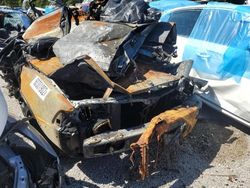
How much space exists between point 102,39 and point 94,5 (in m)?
1.20

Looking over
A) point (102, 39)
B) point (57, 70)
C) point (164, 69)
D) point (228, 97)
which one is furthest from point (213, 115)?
point (57, 70)

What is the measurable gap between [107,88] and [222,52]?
2.03 m

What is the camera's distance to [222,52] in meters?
5.05

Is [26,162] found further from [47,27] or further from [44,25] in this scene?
[44,25]

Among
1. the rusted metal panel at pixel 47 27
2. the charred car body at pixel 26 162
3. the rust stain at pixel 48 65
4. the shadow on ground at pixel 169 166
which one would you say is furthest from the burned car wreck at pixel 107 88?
the charred car body at pixel 26 162

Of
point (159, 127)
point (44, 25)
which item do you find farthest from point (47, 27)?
point (159, 127)

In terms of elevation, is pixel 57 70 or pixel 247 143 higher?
pixel 57 70

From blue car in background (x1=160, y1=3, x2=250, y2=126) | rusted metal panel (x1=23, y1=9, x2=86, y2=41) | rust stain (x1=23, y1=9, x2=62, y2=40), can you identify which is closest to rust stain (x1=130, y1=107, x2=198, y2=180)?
blue car in background (x1=160, y1=3, x2=250, y2=126)

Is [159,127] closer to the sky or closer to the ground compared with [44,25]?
closer to the ground

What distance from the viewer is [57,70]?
389 cm

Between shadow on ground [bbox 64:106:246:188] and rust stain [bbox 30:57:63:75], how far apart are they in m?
1.03

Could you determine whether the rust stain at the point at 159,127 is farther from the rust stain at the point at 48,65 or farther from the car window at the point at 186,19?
the car window at the point at 186,19

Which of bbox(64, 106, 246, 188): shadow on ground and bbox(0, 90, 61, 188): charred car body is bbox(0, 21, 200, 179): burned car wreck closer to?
bbox(64, 106, 246, 188): shadow on ground

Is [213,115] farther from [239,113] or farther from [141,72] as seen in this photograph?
[141,72]
